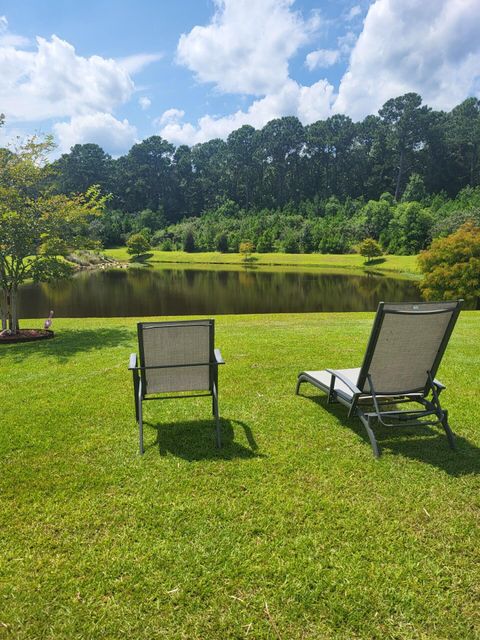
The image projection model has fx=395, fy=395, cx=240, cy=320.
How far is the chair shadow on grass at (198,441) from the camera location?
132 inches

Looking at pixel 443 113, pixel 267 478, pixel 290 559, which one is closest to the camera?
pixel 290 559

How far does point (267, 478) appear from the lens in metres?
3.01

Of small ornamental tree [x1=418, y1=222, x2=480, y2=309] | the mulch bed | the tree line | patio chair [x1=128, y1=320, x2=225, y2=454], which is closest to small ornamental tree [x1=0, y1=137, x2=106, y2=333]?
the mulch bed

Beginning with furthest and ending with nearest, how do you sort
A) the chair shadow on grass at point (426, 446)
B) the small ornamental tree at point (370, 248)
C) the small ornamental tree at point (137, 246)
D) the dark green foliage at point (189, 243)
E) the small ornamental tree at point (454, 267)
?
the dark green foliage at point (189, 243)
the small ornamental tree at point (137, 246)
the small ornamental tree at point (370, 248)
the small ornamental tree at point (454, 267)
the chair shadow on grass at point (426, 446)

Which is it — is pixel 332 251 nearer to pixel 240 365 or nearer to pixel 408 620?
pixel 240 365

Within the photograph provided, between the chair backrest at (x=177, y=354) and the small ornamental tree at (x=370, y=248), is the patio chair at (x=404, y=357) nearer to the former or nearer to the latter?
the chair backrest at (x=177, y=354)

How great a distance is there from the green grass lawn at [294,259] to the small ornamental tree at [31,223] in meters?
39.8

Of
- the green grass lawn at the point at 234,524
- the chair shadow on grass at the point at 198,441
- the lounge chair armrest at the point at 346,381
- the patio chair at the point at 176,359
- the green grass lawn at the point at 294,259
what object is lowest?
the green grass lawn at the point at 234,524

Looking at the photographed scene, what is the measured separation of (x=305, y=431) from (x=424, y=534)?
143 centimetres

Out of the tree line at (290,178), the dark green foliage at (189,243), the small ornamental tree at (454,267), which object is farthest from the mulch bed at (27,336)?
the dark green foliage at (189,243)

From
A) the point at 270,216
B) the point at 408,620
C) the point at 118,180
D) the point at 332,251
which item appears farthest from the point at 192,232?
the point at 408,620

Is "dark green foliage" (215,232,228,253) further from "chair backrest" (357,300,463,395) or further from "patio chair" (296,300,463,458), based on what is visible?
"chair backrest" (357,300,463,395)

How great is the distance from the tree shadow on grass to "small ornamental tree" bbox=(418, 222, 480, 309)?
19.2 meters

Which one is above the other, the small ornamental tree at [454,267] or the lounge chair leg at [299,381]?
the small ornamental tree at [454,267]
